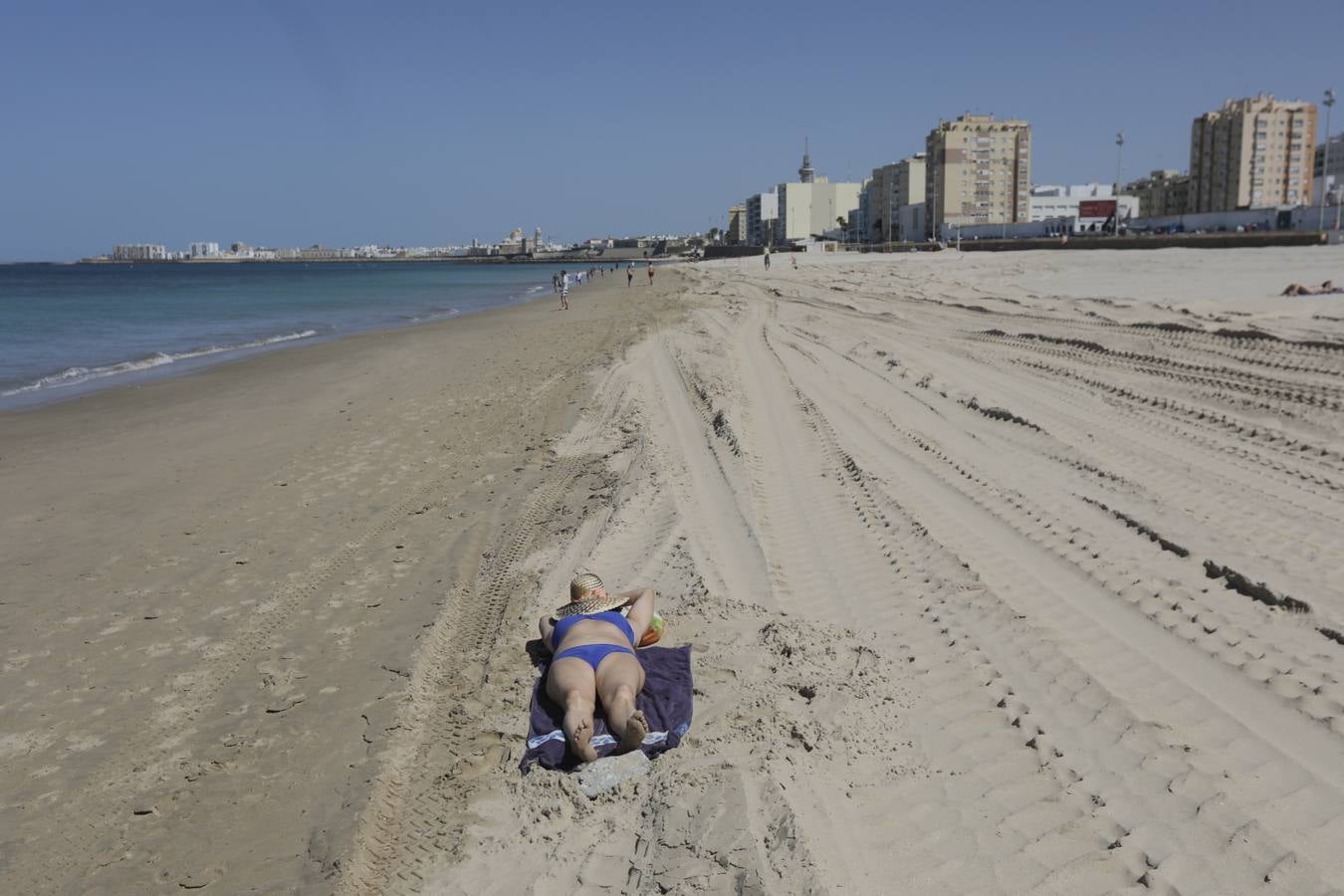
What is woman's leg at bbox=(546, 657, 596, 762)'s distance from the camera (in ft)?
11.6

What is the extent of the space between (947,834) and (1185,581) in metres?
2.76

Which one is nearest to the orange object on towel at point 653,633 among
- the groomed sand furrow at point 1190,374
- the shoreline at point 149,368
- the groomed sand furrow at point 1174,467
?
the groomed sand furrow at point 1174,467

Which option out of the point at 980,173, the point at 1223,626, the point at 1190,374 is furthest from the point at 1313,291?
the point at 980,173

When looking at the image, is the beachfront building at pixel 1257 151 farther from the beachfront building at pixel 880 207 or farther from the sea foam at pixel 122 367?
the sea foam at pixel 122 367

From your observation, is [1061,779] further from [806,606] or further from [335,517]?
[335,517]

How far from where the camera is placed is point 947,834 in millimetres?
2893

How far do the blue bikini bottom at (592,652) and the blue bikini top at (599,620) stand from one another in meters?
0.20

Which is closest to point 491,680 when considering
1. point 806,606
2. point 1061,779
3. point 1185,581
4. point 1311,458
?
point 806,606

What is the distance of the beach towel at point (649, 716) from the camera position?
3582mm

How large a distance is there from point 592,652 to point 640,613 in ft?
1.58

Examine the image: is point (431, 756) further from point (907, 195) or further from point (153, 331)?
point (907, 195)

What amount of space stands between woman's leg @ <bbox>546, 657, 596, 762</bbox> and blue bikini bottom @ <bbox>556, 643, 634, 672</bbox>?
0.03 meters

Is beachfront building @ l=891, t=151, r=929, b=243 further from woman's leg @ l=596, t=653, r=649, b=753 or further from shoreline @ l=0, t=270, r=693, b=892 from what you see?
woman's leg @ l=596, t=653, r=649, b=753

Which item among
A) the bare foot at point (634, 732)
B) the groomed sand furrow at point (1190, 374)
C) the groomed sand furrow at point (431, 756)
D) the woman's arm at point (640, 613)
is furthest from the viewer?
the groomed sand furrow at point (1190, 374)
